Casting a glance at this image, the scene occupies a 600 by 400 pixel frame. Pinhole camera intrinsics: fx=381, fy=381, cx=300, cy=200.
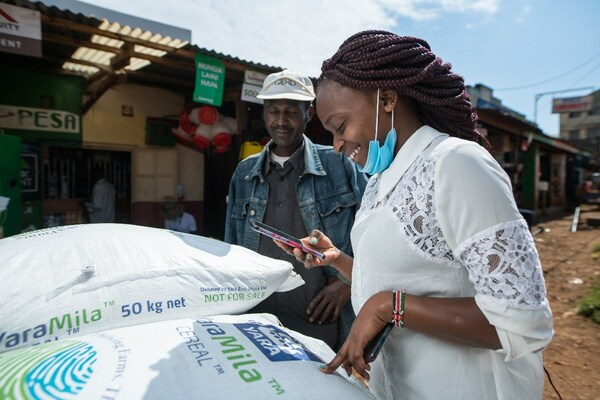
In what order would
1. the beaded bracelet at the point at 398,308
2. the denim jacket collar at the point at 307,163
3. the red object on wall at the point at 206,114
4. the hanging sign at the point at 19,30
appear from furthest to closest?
1. the red object on wall at the point at 206,114
2. the hanging sign at the point at 19,30
3. the denim jacket collar at the point at 307,163
4. the beaded bracelet at the point at 398,308

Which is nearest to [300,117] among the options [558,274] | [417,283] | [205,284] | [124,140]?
[205,284]

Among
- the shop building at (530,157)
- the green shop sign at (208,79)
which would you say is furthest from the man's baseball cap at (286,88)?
the shop building at (530,157)

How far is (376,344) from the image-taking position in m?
0.83

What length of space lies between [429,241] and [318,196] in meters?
1.04

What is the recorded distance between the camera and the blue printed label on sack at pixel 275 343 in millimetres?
949

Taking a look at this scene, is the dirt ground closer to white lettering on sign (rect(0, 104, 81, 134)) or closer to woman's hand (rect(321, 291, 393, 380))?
woman's hand (rect(321, 291, 393, 380))

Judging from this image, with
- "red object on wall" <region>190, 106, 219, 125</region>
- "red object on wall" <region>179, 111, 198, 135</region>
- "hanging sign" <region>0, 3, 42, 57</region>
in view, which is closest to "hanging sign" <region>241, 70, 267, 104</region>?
"red object on wall" <region>190, 106, 219, 125</region>

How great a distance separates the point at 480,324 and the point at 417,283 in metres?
0.14

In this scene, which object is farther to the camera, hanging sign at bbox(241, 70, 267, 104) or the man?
hanging sign at bbox(241, 70, 267, 104)

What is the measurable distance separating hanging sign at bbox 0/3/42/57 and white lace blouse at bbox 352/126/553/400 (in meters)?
3.39

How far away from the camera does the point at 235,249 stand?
1474mm

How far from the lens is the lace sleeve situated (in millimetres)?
684

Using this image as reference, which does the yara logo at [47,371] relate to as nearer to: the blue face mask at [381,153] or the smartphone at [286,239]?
the smartphone at [286,239]

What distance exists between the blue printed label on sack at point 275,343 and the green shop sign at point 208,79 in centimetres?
353
